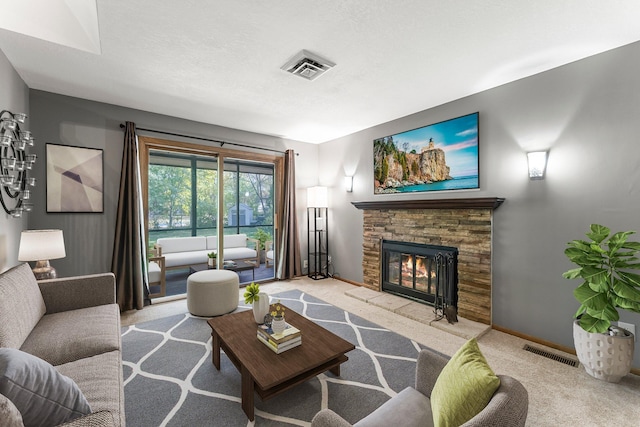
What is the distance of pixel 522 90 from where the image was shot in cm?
285

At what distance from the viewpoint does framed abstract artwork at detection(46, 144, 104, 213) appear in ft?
10.6

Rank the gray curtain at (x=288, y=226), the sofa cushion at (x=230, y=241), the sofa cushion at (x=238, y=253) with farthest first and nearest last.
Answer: the gray curtain at (x=288, y=226), the sofa cushion at (x=238, y=253), the sofa cushion at (x=230, y=241)

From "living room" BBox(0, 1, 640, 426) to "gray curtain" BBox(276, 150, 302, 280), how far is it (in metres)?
1.83

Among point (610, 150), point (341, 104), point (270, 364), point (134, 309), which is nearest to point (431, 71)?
point (341, 104)

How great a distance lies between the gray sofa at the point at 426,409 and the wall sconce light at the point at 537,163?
89.6 inches

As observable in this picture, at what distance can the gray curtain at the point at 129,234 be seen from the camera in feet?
11.7

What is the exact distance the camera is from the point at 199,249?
4.65m

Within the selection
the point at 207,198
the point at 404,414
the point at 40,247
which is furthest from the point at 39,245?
the point at 404,414

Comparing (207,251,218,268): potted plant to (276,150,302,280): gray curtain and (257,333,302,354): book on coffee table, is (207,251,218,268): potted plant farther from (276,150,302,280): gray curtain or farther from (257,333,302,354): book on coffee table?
(257,333,302,354): book on coffee table

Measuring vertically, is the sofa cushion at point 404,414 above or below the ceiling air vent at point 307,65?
below

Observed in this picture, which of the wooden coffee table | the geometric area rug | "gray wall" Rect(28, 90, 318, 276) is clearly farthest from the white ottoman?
"gray wall" Rect(28, 90, 318, 276)

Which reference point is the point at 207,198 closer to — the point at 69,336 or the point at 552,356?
→ the point at 69,336

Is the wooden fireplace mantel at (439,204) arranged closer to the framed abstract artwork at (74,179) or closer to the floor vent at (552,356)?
the floor vent at (552,356)

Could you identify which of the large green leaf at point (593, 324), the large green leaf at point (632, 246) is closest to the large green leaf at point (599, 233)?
the large green leaf at point (632, 246)
